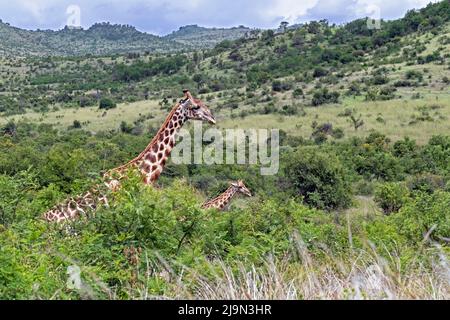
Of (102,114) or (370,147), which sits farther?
(102,114)

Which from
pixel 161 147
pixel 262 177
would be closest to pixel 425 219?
pixel 161 147

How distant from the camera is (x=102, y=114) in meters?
43.8

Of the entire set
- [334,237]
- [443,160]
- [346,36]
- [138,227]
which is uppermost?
[346,36]

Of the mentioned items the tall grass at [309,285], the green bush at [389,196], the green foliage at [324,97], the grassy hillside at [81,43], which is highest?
the grassy hillside at [81,43]

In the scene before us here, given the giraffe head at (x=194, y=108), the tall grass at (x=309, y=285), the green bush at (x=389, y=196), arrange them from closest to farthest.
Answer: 1. the tall grass at (x=309, y=285)
2. the giraffe head at (x=194, y=108)
3. the green bush at (x=389, y=196)

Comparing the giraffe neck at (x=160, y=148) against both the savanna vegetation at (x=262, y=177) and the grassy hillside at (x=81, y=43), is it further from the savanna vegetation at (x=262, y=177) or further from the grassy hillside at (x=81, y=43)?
the grassy hillside at (x=81, y=43)

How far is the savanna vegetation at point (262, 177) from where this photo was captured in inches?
136

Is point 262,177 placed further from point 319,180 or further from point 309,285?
point 309,285

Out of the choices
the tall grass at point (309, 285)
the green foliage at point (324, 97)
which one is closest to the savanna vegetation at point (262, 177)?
the tall grass at point (309, 285)

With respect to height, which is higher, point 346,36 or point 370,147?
point 346,36

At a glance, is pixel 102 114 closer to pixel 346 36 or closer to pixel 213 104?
pixel 213 104

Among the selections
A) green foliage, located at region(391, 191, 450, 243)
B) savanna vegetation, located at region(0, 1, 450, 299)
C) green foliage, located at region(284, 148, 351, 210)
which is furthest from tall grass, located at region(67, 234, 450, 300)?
green foliage, located at region(284, 148, 351, 210)
